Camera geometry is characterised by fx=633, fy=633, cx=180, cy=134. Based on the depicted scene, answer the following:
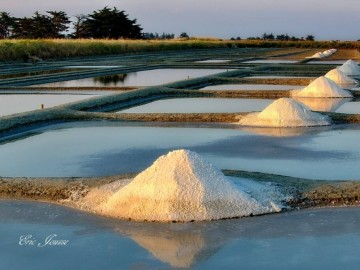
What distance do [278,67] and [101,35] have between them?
2449cm

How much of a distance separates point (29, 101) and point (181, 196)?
22.4 feet

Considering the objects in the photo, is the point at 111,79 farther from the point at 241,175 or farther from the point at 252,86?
the point at 241,175

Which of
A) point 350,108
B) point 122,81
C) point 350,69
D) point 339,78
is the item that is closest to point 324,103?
point 350,108

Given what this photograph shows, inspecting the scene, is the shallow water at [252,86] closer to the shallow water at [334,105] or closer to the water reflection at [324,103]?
the water reflection at [324,103]

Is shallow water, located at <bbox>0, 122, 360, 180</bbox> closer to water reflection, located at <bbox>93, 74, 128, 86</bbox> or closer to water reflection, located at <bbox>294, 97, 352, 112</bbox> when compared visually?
water reflection, located at <bbox>294, 97, 352, 112</bbox>

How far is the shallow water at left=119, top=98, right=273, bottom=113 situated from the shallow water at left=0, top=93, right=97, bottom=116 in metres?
1.34

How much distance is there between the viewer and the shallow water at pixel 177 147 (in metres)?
4.98

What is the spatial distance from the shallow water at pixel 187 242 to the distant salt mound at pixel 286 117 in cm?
356

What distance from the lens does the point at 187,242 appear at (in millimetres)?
3250

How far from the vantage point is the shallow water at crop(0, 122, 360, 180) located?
498 cm

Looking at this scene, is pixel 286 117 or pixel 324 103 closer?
pixel 286 117

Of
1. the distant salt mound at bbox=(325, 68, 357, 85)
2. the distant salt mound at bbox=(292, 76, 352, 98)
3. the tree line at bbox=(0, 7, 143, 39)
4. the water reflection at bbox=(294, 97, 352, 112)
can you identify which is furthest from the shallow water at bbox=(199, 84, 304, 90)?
the tree line at bbox=(0, 7, 143, 39)

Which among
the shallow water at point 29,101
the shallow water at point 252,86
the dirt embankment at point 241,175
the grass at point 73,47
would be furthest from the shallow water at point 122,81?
the dirt embankment at point 241,175

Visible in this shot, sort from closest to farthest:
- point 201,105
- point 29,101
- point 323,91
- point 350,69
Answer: point 201,105
point 29,101
point 323,91
point 350,69
